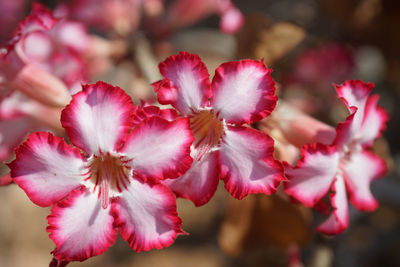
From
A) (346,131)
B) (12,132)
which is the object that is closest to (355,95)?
(346,131)

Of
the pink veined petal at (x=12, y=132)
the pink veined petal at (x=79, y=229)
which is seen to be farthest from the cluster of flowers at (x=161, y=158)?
the pink veined petal at (x=12, y=132)

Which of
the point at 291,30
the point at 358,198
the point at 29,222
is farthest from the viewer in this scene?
→ the point at 29,222

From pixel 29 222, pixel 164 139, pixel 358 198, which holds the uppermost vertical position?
pixel 164 139

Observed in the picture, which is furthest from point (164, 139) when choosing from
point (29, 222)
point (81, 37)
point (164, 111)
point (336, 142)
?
point (29, 222)

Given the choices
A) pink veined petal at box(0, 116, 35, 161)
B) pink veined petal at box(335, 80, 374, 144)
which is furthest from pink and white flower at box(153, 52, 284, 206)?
pink veined petal at box(0, 116, 35, 161)

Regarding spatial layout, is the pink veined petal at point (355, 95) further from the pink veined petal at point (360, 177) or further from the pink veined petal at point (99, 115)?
the pink veined petal at point (99, 115)

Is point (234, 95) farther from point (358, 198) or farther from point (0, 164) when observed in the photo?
point (0, 164)
